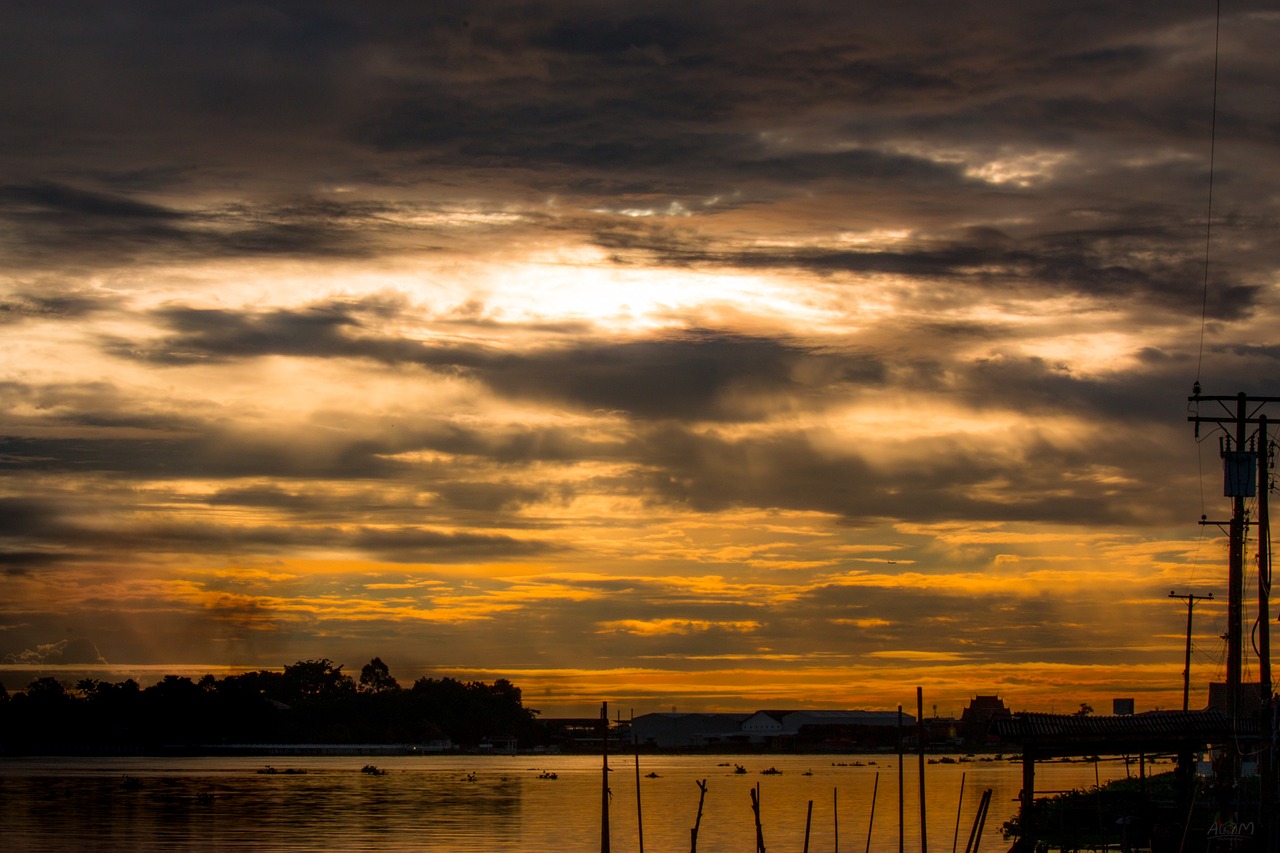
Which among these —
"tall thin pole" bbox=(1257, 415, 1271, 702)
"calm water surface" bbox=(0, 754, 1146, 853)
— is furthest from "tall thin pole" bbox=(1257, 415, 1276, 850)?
"calm water surface" bbox=(0, 754, 1146, 853)

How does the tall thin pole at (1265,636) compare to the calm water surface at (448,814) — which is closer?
the tall thin pole at (1265,636)

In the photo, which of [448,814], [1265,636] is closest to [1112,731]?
[1265,636]

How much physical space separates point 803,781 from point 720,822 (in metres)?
79.7

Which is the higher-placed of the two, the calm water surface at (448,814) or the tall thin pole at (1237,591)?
the tall thin pole at (1237,591)

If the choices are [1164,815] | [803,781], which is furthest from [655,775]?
[1164,815]

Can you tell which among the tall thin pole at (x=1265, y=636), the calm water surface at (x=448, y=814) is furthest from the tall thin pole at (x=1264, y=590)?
the calm water surface at (x=448, y=814)

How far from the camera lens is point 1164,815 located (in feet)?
169

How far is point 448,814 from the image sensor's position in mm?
105250

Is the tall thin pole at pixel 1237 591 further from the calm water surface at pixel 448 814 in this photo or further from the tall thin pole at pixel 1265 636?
the calm water surface at pixel 448 814

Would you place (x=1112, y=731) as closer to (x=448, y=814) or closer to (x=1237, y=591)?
(x=1237, y=591)

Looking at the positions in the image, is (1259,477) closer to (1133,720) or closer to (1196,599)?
(1133,720)

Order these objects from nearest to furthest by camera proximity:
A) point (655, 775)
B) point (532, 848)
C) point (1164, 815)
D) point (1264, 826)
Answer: point (1264, 826)
point (1164, 815)
point (532, 848)
point (655, 775)

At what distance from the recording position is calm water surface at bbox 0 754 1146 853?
7894 centimetres

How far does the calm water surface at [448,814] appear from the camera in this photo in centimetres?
7894
